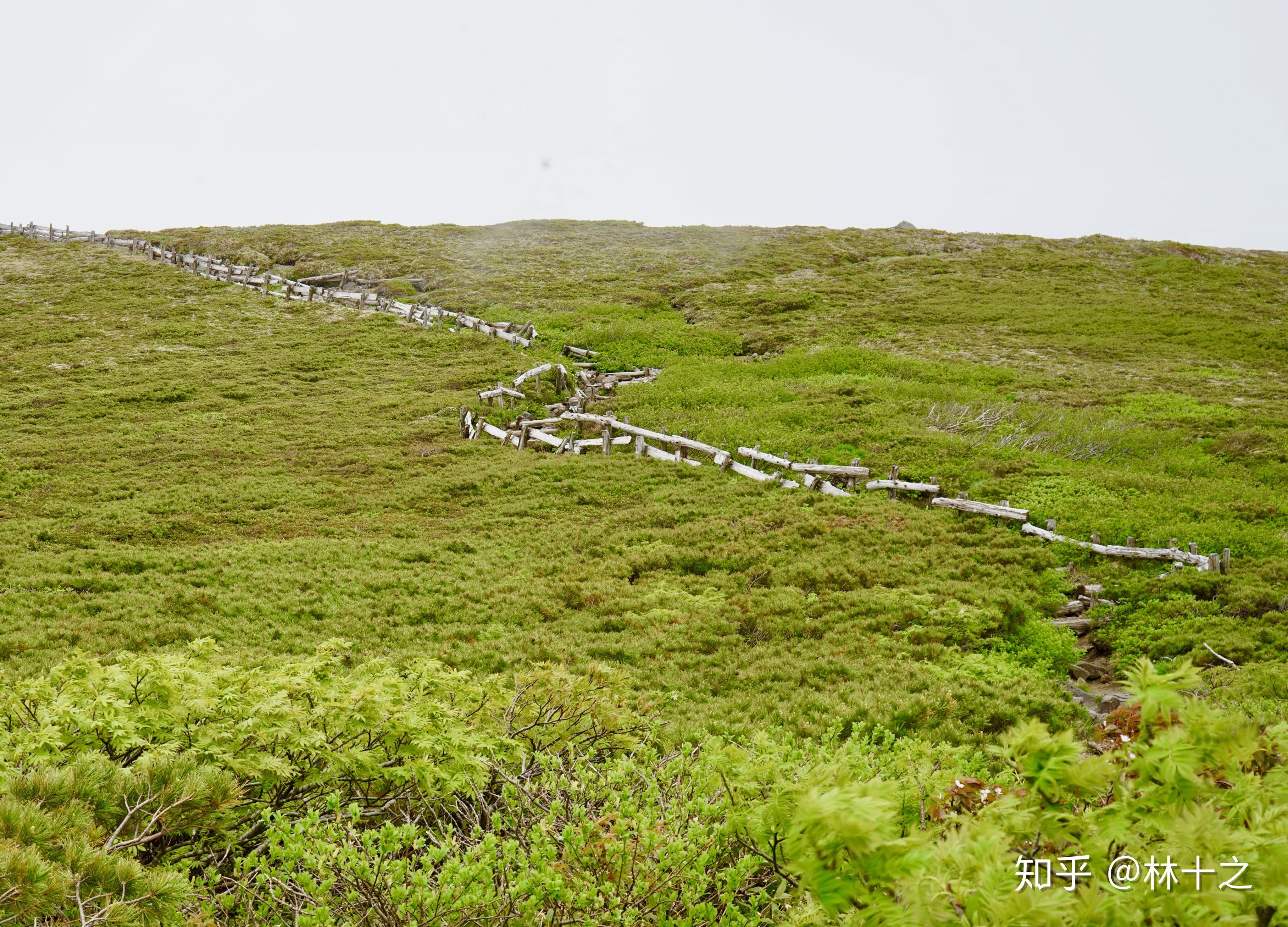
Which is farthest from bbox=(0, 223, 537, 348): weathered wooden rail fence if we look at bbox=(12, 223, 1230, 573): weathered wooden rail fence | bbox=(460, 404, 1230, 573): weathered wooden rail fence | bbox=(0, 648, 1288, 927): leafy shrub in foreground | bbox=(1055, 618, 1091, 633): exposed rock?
bbox=(0, 648, 1288, 927): leafy shrub in foreground

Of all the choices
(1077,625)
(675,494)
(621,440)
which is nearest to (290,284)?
(621,440)

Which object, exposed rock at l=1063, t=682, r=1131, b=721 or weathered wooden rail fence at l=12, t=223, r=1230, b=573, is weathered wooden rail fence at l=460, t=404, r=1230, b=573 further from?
exposed rock at l=1063, t=682, r=1131, b=721

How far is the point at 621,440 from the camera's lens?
75.9 ft

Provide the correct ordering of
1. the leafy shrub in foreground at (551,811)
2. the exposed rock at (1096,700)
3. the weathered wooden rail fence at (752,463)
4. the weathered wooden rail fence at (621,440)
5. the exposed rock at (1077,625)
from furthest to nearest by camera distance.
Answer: the weathered wooden rail fence at (621,440), the weathered wooden rail fence at (752,463), the exposed rock at (1077,625), the exposed rock at (1096,700), the leafy shrub in foreground at (551,811)

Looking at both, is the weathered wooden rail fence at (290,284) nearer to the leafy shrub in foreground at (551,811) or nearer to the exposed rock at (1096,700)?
the exposed rock at (1096,700)

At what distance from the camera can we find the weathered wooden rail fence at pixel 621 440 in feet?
48.3

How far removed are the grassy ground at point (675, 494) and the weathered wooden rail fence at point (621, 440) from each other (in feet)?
1.73

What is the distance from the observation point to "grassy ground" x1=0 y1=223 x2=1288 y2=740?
11492 mm

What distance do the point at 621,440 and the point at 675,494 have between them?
478 cm

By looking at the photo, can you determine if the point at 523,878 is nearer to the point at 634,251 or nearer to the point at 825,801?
the point at 825,801

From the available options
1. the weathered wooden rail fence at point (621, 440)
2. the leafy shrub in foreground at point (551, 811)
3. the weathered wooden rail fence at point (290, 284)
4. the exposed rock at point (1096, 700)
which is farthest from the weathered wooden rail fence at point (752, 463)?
the weathered wooden rail fence at point (290, 284)

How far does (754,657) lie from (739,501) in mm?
7059

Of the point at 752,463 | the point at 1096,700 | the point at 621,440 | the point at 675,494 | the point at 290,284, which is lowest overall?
the point at 1096,700

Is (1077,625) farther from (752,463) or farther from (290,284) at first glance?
(290,284)
